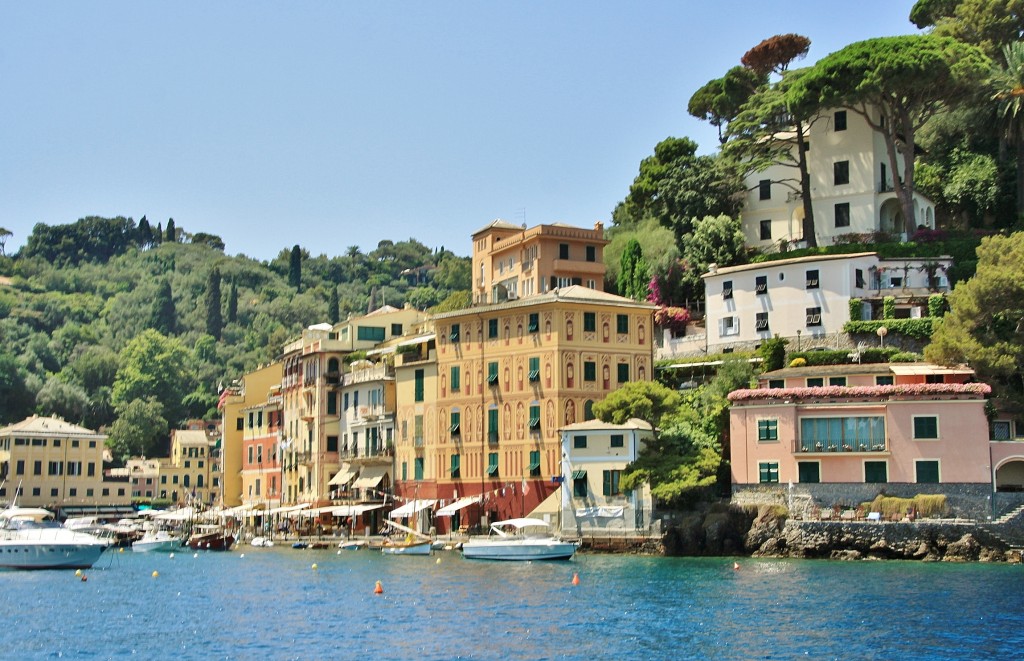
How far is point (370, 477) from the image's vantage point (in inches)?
3369

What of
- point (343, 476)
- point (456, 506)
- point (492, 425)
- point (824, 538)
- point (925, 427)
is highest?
point (492, 425)

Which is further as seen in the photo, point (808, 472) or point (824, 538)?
point (808, 472)

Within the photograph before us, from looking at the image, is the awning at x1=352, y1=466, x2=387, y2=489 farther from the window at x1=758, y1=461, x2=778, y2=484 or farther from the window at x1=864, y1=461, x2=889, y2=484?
the window at x1=864, y1=461, x2=889, y2=484

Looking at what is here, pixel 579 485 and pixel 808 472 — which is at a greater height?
pixel 808 472

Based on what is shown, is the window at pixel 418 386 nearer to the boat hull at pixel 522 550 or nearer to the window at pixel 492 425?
the window at pixel 492 425

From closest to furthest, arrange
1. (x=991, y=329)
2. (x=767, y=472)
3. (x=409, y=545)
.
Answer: (x=767, y=472), (x=991, y=329), (x=409, y=545)

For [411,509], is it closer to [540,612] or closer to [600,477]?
[600,477]

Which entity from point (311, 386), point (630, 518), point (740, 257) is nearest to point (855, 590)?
point (630, 518)

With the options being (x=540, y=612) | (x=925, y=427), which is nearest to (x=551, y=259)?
(x=925, y=427)

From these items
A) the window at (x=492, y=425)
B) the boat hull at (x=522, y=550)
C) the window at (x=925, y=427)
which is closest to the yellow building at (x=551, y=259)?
the window at (x=492, y=425)

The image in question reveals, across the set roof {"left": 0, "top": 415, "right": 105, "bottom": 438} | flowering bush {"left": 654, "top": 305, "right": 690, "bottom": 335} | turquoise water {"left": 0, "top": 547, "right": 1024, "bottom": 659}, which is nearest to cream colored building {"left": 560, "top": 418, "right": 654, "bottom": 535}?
turquoise water {"left": 0, "top": 547, "right": 1024, "bottom": 659}

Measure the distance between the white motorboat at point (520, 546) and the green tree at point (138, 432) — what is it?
91140 millimetres

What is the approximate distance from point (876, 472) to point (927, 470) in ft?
7.28

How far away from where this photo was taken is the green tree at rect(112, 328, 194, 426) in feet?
525
